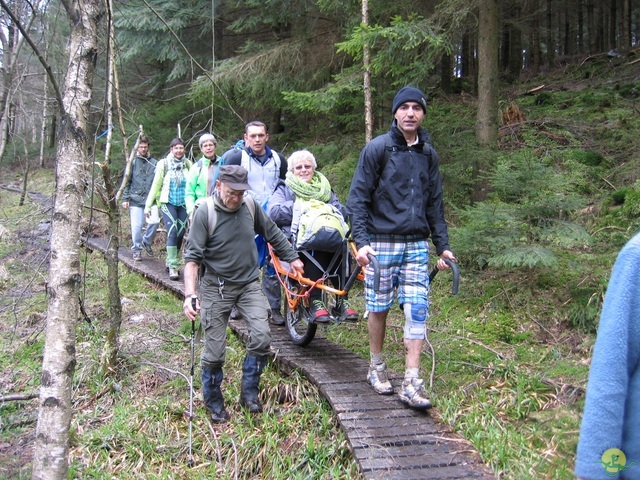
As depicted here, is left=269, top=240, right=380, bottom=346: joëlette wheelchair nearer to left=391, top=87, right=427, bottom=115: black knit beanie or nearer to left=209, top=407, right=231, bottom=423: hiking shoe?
left=209, top=407, right=231, bottom=423: hiking shoe

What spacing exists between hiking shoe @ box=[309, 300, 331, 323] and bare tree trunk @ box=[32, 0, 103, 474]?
2478mm

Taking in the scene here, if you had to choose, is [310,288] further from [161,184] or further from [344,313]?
[161,184]

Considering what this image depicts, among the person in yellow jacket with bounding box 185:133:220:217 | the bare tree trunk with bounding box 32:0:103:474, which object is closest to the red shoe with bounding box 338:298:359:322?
the bare tree trunk with bounding box 32:0:103:474

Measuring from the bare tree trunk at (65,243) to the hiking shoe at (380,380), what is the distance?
249 centimetres

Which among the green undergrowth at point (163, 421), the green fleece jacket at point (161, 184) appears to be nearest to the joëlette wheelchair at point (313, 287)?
the green undergrowth at point (163, 421)

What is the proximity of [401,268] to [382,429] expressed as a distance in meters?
1.33

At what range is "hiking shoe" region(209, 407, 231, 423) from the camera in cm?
514

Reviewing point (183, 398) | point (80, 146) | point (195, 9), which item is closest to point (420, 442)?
point (183, 398)

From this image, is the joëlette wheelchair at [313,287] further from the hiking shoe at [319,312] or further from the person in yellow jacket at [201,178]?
the person in yellow jacket at [201,178]

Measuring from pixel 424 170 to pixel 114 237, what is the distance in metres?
3.60

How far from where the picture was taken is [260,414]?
5164 mm

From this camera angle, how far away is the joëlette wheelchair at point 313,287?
5.58m

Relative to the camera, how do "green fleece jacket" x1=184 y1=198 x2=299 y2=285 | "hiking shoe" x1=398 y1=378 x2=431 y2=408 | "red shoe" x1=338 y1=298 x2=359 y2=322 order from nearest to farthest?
"hiking shoe" x1=398 y1=378 x2=431 y2=408 < "green fleece jacket" x1=184 y1=198 x2=299 y2=285 < "red shoe" x1=338 y1=298 x2=359 y2=322

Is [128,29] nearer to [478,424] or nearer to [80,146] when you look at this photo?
[80,146]
